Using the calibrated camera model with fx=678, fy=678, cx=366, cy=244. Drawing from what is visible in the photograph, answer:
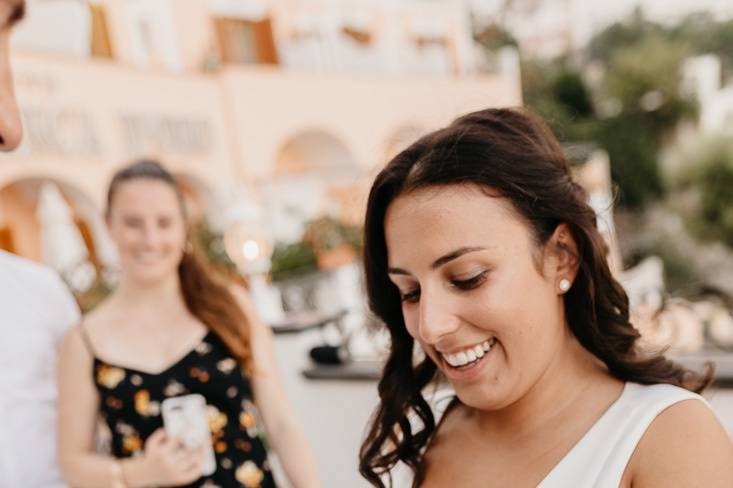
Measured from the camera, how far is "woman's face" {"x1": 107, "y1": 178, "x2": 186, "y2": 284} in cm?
193

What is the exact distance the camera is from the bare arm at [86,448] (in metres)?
1.76

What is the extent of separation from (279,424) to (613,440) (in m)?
1.17

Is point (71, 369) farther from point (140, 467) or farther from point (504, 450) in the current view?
point (504, 450)

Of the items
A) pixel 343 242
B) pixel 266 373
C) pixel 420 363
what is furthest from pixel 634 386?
pixel 343 242

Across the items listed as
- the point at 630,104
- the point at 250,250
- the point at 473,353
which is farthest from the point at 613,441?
the point at 630,104

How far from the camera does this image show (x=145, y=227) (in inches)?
76.0

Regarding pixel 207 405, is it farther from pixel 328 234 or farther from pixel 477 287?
pixel 328 234

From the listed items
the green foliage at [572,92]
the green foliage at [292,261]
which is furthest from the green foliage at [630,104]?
the green foliage at [292,261]

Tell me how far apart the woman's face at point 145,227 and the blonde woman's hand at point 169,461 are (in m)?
0.48

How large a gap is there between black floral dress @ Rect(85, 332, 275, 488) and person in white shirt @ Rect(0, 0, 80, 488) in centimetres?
14

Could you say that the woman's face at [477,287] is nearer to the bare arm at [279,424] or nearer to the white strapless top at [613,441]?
the white strapless top at [613,441]

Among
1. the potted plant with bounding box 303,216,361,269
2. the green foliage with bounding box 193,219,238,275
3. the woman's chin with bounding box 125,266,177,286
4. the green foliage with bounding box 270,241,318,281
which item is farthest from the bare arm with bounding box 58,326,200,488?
the potted plant with bounding box 303,216,361,269

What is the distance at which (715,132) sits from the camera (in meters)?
17.9

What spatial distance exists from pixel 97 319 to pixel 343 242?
6435mm
